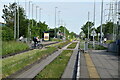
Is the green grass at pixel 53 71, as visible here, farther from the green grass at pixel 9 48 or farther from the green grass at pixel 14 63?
the green grass at pixel 9 48

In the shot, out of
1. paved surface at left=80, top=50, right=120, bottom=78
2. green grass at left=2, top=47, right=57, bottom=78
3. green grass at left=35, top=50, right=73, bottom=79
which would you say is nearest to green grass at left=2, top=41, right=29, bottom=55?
green grass at left=2, top=47, right=57, bottom=78

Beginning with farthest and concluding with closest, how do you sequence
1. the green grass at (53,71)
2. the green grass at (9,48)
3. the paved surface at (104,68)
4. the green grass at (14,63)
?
the green grass at (9,48)
the green grass at (14,63)
the paved surface at (104,68)
the green grass at (53,71)

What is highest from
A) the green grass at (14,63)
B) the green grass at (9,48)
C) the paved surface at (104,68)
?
the green grass at (9,48)

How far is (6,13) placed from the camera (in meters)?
58.7

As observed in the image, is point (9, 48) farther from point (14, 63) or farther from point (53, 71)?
point (53, 71)

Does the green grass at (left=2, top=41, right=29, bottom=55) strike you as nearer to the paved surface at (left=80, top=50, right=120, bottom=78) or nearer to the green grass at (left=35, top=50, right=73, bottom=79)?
the paved surface at (left=80, top=50, right=120, bottom=78)

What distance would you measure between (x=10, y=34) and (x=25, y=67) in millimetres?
25424

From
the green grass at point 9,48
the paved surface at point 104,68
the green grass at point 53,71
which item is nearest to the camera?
the green grass at point 53,71

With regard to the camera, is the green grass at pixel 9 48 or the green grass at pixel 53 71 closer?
the green grass at pixel 53 71

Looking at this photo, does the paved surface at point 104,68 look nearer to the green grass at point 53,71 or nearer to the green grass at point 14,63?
the green grass at point 53,71

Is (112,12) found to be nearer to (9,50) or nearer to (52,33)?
(9,50)

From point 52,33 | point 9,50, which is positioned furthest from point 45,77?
point 52,33

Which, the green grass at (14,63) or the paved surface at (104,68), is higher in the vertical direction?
the green grass at (14,63)

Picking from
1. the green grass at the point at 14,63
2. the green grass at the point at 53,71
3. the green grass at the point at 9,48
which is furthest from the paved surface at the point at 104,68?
the green grass at the point at 9,48
